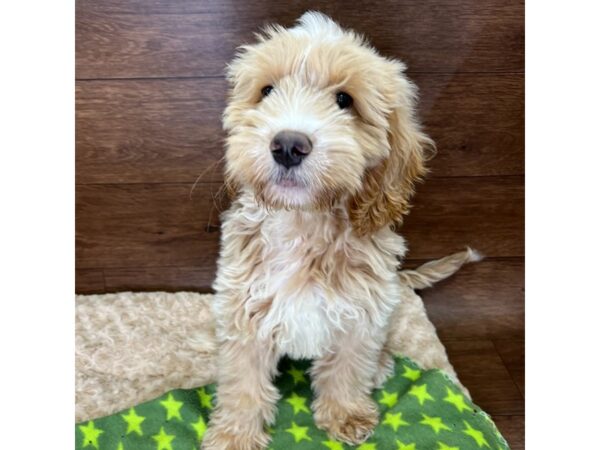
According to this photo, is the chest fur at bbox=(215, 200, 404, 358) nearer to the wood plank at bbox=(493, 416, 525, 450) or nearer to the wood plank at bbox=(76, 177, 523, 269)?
the wood plank at bbox=(76, 177, 523, 269)

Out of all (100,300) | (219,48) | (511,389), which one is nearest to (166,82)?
(219,48)

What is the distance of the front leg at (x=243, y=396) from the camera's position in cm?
154

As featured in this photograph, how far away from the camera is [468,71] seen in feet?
6.20

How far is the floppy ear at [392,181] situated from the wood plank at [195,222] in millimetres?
634

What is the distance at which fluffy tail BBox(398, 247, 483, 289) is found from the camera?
2.06 metres

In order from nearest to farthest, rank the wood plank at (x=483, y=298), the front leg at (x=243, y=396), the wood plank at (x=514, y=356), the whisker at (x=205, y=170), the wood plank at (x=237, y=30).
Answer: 1. the front leg at (x=243, y=396)
2. the wood plank at (x=237, y=30)
3. the whisker at (x=205, y=170)
4. the wood plank at (x=514, y=356)
5. the wood plank at (x=483, y=298)

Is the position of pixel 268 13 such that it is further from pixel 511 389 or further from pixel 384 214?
pixel 511 389

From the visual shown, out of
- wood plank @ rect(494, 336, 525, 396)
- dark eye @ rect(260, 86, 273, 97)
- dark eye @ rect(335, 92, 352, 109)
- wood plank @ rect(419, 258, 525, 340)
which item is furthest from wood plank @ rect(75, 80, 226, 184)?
wood plank @ rect(494, 336, 525, 396)

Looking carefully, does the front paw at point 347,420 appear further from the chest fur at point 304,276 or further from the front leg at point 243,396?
the chest fur at point 304,276

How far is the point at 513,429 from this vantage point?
6.22ft

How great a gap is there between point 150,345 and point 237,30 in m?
0.98

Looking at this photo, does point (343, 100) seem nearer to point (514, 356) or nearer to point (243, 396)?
point (243, 396)

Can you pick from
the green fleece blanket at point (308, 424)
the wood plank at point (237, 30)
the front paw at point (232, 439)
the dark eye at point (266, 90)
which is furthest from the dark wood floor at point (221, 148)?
the front paw at point (232, 439)

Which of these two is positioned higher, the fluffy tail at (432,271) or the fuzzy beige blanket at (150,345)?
the fluffy tail at (432,271)
